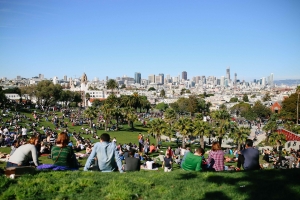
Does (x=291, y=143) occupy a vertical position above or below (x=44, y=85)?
below

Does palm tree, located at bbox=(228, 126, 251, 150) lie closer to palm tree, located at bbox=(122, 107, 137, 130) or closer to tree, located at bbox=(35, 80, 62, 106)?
palm tree, located at bbox=(122, 107, 137, 130)

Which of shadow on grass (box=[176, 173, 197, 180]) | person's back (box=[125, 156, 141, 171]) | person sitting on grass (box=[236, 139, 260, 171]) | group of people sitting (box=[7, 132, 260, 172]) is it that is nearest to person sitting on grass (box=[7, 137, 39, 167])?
group of people sitting (box=[7, 132, 260, 172])

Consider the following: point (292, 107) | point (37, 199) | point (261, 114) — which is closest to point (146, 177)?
point (37, 199)

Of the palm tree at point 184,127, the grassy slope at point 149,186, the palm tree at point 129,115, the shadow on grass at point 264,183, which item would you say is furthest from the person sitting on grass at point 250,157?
the palm tree at point 129,115

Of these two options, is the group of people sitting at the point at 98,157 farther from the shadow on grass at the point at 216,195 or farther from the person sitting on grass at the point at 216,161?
the shadow on grass at the point at 216,195

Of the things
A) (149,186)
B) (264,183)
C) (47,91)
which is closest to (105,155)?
(149,186)

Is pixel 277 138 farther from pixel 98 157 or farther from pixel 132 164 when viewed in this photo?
pixel 98 157

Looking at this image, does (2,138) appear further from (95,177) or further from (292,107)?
(292,107)
